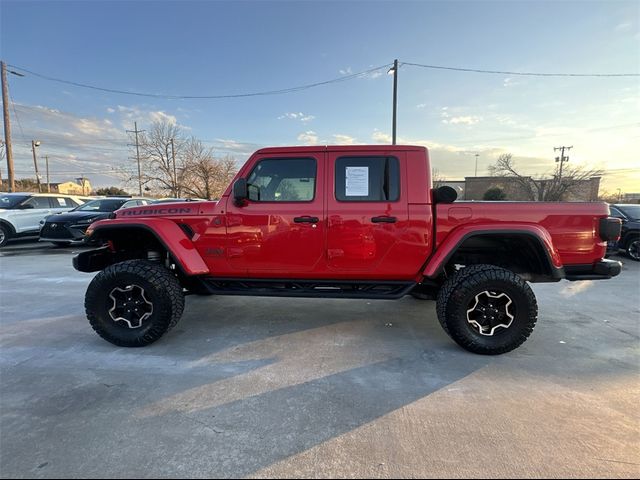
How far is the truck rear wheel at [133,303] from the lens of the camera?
3252mm

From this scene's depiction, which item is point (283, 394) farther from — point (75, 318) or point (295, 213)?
point (75, 318)

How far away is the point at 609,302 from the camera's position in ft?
16.0

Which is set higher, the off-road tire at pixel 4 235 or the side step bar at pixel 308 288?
the side step bar at pixel 308 288

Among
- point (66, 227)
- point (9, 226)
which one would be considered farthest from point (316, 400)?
point (9, 226)

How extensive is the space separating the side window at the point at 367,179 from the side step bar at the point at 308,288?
87 cm

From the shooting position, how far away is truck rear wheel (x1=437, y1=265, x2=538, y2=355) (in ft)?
10.1

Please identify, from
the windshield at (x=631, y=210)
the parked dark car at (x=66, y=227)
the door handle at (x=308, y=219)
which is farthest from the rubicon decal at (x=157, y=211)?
the windshield at (x=631, y=210)

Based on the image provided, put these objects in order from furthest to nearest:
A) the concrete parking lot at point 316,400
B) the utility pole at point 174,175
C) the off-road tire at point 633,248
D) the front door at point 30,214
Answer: the utility pole at point 174,175
the front door at point 30,214
the off-road tire at point 633,248
the concrete parking lot at point 316,400

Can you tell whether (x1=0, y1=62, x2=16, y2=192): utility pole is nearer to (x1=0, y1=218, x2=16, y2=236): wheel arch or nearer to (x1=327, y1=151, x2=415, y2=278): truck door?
(x1=0, y1=218, x2=16, y2=236): wheel arch

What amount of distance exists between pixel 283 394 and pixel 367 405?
0.62 metres

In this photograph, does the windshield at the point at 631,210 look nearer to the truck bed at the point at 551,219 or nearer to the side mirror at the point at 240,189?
the truck bed at the point at 551,219

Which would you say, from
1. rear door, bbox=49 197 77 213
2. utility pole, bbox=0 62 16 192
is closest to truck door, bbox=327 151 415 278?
rear door, bbox=49 197 77 213

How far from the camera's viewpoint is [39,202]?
11.3m

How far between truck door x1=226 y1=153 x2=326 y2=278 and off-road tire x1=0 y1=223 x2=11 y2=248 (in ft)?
36.1
